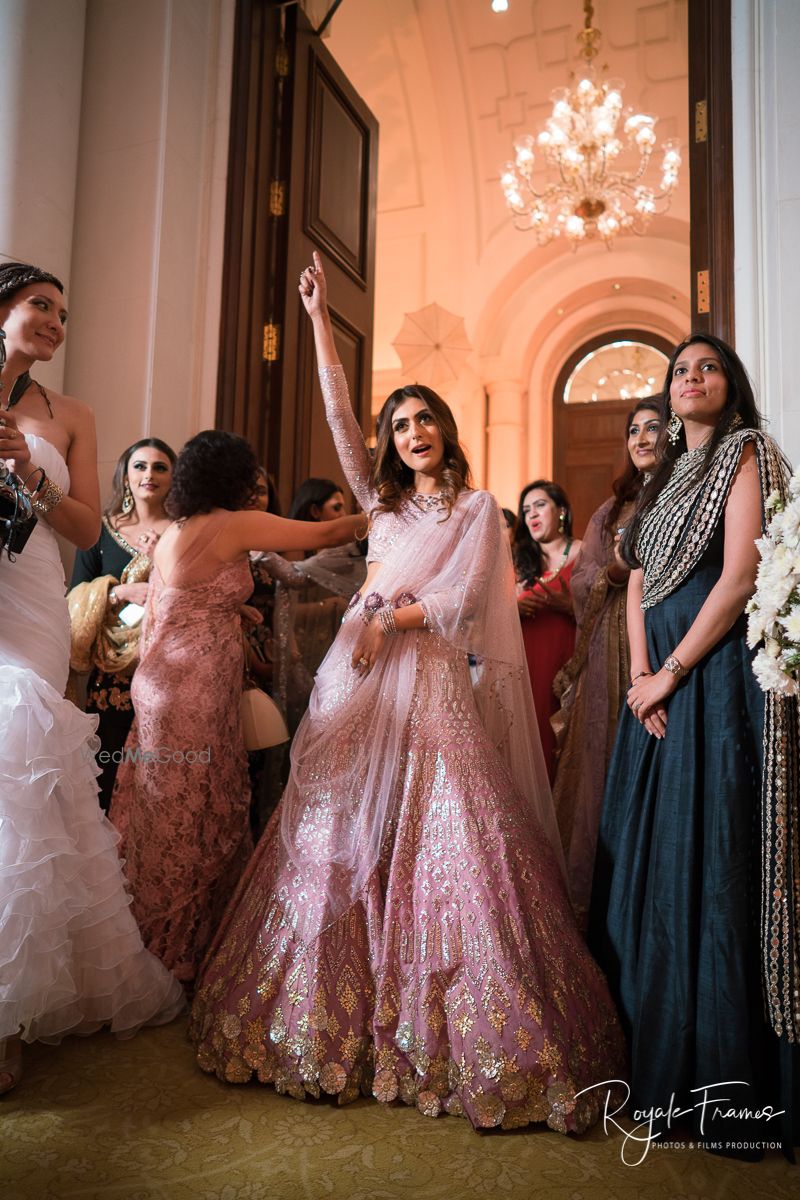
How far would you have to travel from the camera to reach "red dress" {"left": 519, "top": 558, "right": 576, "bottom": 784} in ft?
11.7

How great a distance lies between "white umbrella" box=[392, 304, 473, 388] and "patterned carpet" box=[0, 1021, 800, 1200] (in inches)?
267

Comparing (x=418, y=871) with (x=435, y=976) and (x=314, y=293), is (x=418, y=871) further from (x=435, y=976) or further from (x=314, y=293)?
(x=314, y=293)

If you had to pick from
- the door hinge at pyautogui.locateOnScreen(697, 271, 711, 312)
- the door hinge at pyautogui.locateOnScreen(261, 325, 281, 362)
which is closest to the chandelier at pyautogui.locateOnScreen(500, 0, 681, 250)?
the door hinge at pyautogui.locateOnScreen(261, 325, 281, 362)

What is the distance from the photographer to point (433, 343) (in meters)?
8.08

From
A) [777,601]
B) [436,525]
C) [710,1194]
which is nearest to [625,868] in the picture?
[710,1194]

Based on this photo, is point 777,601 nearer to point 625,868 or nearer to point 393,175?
point 625,868

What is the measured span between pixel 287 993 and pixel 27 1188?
2.08ft

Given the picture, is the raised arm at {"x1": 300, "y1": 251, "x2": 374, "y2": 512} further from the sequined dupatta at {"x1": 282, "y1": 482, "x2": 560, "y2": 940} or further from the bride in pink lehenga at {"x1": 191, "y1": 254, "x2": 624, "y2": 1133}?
the sequined dupatta at {"x1": 282, "y1": 482, "x2": 560, "y2": 940}

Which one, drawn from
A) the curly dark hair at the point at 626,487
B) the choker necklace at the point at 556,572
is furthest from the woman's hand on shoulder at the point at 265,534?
the choker necklace at the point at 556,572

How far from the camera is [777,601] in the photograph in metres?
1.71

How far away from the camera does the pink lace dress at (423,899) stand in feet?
6.42

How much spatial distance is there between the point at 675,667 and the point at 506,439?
27.0ft

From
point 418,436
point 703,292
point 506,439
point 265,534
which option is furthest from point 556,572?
point 506,439

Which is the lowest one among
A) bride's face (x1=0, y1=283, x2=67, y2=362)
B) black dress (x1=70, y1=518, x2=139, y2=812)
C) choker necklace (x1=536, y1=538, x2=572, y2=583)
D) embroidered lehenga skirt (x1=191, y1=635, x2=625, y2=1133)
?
embroidered lehenga skirt (x1=191, y1=635, x2=625, y2=1133)
